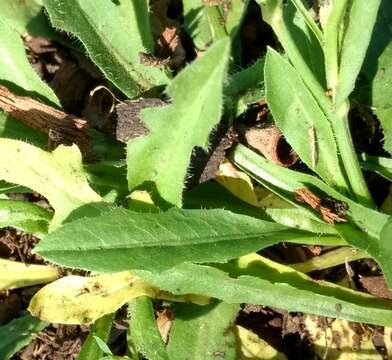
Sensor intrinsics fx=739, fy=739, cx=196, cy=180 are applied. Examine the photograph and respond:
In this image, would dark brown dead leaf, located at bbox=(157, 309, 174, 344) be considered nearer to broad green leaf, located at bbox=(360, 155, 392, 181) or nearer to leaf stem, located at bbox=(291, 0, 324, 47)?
broad green leaf, located at bbox=(360, 155, 392, 181)

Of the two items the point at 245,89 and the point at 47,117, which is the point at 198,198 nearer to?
the point at 245,89

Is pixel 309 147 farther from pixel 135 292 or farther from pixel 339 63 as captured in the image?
pixel 135 292

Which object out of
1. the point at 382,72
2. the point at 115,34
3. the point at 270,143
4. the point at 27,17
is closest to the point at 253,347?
the point at 270,143

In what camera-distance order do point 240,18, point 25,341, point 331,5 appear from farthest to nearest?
point 25,341
point 240,18
point 331,5

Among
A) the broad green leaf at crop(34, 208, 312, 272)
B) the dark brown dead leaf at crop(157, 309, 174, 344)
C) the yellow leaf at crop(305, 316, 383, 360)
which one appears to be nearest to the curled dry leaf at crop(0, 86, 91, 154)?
the broad green leaf at crop(34, 208, 312, 272)

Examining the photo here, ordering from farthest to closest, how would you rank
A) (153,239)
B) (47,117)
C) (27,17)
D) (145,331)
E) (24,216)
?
1. (27,17)
2. (47,117)
3. (24,216)
4. (145,331)
5. (153,239)

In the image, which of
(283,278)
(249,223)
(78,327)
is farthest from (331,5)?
(78,327)

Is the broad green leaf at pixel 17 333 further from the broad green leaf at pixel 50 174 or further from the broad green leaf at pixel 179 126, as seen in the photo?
the broad green leaf at pixel 179 126
